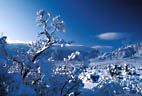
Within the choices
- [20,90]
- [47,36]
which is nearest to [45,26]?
[47,36]

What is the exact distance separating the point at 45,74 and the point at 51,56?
12.3 ft

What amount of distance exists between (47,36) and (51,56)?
211 centimetres

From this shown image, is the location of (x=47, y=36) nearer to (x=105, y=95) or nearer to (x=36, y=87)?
(x=36, y=87)

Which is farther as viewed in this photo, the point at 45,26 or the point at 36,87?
the point at 45,26

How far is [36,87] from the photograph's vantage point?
8664mm

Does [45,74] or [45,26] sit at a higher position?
[45,26]

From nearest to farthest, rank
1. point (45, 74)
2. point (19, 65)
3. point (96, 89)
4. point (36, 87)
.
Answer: point (45, 74) → point (36, 87) → point (19, 65) → point (96, 89)

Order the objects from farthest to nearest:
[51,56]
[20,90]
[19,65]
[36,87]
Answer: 1. [51,56]
2. [19,65]
3. [36,87]
4. [20,90]

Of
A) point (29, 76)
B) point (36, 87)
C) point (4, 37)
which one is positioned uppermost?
point (4, 37)

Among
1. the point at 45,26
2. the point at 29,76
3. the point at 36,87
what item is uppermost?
the point at 45,26

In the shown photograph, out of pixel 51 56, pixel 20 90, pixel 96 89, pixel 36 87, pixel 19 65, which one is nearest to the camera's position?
pixel 20 90

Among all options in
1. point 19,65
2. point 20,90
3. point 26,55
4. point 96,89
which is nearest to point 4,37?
point 26,55

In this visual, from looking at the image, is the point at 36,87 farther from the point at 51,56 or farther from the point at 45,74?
the point at 51,56

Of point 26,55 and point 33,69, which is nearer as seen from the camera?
point 33,69
